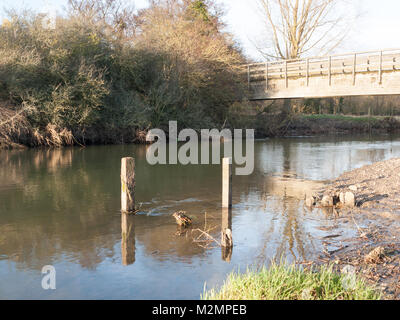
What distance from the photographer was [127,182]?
351 inches

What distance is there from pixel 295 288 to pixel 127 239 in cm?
402

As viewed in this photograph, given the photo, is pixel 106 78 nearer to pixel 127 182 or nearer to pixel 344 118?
pixel 127 182

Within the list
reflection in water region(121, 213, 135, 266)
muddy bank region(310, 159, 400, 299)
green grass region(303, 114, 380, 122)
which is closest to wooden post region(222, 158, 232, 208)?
reflection in water region(121, 213, 135, 266)

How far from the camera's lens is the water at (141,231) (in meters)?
5.88

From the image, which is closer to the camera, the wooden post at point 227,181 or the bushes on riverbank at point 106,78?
the wooden post at point 227,181

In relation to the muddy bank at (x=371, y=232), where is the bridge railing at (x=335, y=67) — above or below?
above

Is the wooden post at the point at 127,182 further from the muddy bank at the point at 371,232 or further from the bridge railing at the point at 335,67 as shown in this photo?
the bridge railing at the point at 335,67

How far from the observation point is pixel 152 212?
979cm

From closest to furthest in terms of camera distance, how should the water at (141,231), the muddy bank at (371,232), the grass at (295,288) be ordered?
the grass at (295,288) < the muddy bank at (371,232) < the water at (141,231)

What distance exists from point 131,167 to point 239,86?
82.7 ft

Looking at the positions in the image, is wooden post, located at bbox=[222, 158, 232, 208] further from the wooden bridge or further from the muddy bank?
the wooden bridge

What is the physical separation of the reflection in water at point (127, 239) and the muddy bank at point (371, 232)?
3.03 meters

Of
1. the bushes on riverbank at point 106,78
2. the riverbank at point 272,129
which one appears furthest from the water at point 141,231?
the bushes on riverbank at point 106,78

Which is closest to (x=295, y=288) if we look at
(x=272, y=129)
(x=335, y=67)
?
(x=335, y=67)
